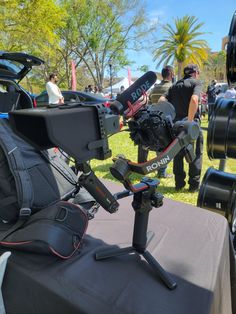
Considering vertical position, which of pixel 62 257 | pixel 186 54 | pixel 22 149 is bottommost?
pixel 62 257

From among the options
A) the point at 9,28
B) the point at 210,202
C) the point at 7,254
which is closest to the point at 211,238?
the point at 210,202

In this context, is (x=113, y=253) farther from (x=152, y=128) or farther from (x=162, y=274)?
(x=152, y=128)

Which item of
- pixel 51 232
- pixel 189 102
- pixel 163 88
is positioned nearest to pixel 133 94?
pixel 51 232

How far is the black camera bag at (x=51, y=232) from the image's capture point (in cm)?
105

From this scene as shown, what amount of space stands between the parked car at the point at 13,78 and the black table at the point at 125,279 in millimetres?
1296

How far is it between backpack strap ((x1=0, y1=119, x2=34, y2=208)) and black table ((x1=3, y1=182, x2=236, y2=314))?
24 centimetres

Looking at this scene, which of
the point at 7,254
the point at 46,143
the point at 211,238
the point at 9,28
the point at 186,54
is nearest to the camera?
the point at 46,143

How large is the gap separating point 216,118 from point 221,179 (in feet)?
1.67

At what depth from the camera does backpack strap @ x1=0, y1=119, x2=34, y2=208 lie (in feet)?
3.99

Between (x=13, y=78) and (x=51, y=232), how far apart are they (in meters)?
1.61

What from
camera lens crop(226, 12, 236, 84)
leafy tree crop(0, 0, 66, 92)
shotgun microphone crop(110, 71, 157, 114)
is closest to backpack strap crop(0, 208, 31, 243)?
shotgun microphone crop(110, 71, 157, 114)

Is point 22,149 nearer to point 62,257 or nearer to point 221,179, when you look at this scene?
point 62,257

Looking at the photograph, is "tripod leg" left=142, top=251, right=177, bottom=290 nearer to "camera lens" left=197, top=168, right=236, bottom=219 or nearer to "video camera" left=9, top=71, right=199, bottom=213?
"video camera" left=9, top=71, right=199, bottom=213

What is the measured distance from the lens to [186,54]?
17.1 metres
